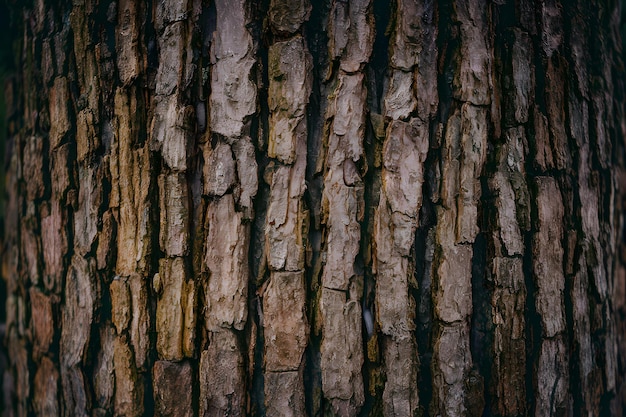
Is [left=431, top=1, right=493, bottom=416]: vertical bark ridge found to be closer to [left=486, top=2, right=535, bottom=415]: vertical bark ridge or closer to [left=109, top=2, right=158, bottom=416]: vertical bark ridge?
[left=486, top=2, right=535, bottom=415]: vertical bark ridge

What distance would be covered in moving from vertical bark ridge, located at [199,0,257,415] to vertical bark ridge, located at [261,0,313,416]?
46 mm

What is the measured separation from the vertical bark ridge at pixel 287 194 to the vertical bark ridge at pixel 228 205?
0.05 m

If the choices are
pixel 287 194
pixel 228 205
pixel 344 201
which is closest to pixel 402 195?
pixel 344 201

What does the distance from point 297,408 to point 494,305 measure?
46cm

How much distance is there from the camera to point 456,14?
1008 mm

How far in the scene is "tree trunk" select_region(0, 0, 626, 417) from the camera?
98 centimetres

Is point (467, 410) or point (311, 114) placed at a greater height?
point (311, 114)

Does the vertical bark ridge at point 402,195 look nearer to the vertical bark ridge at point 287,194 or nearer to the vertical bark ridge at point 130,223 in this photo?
the vertical bark ridge at point 287,194

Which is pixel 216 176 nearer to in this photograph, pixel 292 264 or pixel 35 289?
pixel 292 264

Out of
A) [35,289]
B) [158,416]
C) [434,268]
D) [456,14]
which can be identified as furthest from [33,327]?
Answer: [456,14]

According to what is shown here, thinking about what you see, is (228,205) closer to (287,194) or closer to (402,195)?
(287,194)

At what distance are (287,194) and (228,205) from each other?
0.41ft

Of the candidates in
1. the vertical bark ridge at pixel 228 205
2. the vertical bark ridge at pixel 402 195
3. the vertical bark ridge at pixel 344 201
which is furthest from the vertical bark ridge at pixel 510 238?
the vertical bark ridge at pixel 228 205

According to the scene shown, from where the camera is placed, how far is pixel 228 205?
→ 988mm
